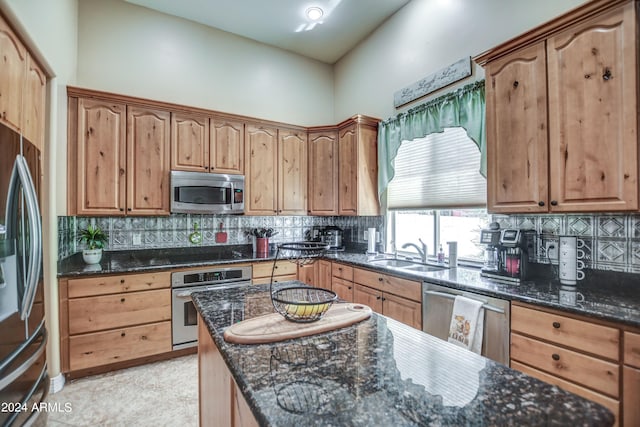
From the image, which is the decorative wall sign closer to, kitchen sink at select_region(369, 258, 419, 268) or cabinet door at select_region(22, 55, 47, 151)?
kitchen sink at select_region(369, 258, 419, 268)

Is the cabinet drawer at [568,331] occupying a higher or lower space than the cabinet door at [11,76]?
lower

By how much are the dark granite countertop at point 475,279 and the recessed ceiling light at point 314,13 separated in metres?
2.70

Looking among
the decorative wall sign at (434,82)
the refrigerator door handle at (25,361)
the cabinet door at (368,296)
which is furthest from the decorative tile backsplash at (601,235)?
the refrigerator door handle at (25,361)

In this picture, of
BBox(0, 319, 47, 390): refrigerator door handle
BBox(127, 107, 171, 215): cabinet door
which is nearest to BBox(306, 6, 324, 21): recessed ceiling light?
BBox(127, 107, 171, 215): cabinet door

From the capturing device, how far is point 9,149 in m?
1.41

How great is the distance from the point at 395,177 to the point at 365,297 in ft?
4.52

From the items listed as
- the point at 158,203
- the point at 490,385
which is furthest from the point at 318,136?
the point at 490,385

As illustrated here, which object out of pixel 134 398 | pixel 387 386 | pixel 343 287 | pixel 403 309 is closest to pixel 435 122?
pixel 403 309

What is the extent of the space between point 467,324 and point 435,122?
181cm

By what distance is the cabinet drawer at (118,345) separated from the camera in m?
2.52

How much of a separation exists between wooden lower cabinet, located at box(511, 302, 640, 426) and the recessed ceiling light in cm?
337

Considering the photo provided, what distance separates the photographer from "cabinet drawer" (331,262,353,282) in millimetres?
3138

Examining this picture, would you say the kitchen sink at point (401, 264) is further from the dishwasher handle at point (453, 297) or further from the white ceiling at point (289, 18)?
the white ceiling at point (289, 18)

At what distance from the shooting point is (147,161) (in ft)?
9.98
